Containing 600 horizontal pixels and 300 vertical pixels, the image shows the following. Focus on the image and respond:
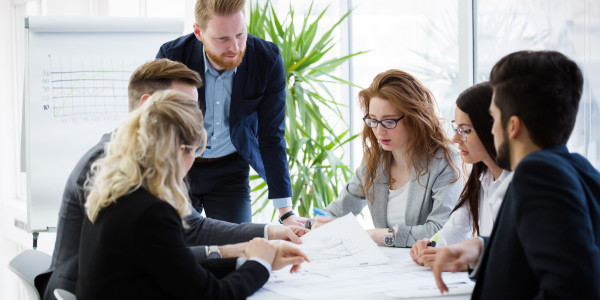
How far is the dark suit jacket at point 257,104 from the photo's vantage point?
2576mm

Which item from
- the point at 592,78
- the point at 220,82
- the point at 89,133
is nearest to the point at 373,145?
the point at 220,82

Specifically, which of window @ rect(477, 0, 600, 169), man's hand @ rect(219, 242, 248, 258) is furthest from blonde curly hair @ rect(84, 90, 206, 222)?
window @ rect(477, 0, 600, 169)

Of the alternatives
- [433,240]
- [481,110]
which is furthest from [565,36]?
[433,240]

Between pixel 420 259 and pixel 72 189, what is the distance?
38.4 inches

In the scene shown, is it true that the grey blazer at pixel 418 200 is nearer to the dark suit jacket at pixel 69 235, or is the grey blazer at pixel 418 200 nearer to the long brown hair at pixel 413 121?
the long brown hair at pixel 413 121

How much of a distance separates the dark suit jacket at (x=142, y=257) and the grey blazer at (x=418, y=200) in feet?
3.09

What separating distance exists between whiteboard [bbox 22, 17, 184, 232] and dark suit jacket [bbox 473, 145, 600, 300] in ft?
8.72

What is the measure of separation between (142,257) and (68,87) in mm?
2299

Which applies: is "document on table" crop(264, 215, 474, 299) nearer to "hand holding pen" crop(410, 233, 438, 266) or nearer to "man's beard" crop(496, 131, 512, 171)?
"hand holding pen" crop(410, 233, 438, 266)

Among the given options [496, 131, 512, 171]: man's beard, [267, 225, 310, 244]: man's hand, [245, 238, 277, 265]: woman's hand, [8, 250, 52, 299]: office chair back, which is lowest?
[8, 250, 52, 299]: office chair back

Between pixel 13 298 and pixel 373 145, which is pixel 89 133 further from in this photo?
pixel 13 298

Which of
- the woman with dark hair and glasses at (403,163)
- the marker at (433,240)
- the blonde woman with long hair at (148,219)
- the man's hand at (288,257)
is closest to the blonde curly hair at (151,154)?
the blonde woman with long hair at (148,219)

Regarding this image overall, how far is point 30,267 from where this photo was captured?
1752 millimetres

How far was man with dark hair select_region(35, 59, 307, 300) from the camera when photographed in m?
1.55
